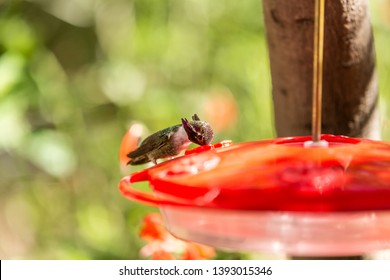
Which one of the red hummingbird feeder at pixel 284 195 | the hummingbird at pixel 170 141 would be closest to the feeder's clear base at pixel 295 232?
the red hummingbird feeder at pixel 284 195

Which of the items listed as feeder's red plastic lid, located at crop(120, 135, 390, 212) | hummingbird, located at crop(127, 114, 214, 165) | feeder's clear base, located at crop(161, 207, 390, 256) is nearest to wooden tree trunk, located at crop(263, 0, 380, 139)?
hummingbird, located at crop(127, 114, 214, 165)

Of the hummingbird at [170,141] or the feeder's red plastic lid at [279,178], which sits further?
the hummingbird at [170,141]

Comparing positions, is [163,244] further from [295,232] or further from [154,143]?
[295,232]

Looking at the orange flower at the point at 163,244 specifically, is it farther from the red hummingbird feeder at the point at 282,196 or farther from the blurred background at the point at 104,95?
the blurred background at the point at 104,95

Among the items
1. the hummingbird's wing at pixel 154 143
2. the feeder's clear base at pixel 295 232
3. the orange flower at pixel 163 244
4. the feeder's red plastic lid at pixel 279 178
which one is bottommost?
the orange flower at pixel 163 244

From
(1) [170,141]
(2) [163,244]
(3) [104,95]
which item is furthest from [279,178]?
(3) [104,95]

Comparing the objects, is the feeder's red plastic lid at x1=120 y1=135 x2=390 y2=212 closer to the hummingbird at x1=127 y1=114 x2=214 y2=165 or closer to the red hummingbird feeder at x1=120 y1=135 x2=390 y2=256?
the red hummingbird feeder at x1=120 y1=135 x2=390 y2=256

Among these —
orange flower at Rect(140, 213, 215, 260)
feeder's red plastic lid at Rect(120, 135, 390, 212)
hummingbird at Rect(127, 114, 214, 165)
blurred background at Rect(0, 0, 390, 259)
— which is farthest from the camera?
blurred background at Rect(0, 0, 390, 259)
